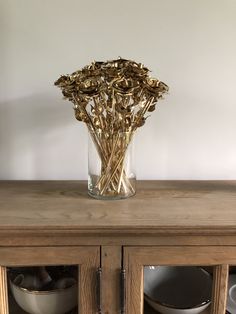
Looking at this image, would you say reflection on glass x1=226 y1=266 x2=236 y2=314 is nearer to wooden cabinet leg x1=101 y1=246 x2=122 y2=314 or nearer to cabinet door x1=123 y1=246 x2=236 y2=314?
cabinet door x1=123 y1=246 x2=236 y2=314

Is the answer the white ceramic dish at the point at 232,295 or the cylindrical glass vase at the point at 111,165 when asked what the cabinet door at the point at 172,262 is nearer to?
the white ceramic dish at the point at 232,295

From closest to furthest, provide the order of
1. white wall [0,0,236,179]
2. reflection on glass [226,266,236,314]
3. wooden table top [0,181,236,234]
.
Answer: wooden table top [0,181,236,234] → reflection on glass [226,266,236,314] → white wall [0,0,236,179]

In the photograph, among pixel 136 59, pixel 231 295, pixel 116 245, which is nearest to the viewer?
pixel 116 245

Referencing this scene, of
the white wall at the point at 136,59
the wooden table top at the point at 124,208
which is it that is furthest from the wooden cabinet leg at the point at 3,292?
the white wall at the point at 136,59

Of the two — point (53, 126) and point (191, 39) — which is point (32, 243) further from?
point (191, 39)

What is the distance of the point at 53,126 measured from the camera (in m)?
1.09

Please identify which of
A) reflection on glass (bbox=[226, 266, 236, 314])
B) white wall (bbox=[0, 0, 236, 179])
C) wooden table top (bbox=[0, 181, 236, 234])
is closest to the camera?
wooden table top (bbox=[0, 181, 236, 234])

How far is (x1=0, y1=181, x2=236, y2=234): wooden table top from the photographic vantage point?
75 cm

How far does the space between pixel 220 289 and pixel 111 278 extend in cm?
25

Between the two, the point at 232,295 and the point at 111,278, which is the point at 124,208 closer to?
the point at 111,278

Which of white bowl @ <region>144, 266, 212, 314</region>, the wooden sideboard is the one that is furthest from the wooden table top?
white bowl @ <region>144, 266, 212, 314</region>

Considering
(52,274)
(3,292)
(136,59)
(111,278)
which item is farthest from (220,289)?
(136,59)

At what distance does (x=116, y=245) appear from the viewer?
76 centimetres

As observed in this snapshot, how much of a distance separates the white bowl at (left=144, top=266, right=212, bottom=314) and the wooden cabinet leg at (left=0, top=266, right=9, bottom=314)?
314 millimetres
